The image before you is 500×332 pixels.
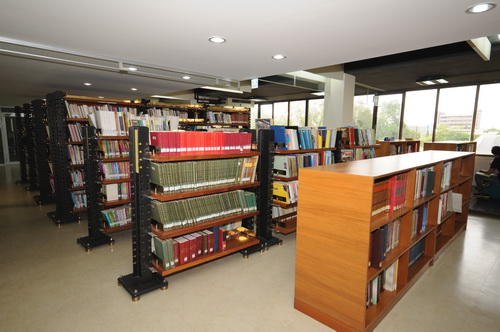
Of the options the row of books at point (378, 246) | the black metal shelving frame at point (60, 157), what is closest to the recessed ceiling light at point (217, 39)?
the row of books at point (378, 246)

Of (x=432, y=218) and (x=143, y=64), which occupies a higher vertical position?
(x=143, y=64)

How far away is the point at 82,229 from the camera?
441 centimetres

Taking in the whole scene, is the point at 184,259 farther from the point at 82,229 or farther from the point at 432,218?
the point at 432,218

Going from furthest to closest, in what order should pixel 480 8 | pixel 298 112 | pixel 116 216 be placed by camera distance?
1. pixel 298 112
2. pixel 116 216
3. pixel 480 8

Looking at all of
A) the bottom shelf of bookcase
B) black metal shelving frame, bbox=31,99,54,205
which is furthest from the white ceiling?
the bottom shelf of bookcase

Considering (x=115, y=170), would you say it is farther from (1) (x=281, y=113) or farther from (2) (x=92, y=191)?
(1) (x=281, y=113)

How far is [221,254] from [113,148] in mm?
2500

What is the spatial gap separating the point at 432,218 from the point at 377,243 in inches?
63.1

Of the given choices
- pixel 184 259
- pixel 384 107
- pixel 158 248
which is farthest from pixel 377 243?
pixel 384 107

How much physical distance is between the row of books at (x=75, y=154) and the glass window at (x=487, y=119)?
10.2m

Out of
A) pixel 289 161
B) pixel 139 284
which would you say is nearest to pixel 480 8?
pixel 289 161

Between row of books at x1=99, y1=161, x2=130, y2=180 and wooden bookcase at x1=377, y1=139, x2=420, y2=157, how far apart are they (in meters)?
5.85

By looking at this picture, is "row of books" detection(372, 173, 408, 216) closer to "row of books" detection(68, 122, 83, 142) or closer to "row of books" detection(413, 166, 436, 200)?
"row of books" detection(413, 166, 436, 200)

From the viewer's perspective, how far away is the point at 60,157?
465 centimetres
